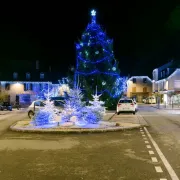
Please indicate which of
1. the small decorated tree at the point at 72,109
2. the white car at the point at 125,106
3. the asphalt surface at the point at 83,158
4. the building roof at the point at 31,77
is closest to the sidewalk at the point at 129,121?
the small decorated tree at the point at 72,109

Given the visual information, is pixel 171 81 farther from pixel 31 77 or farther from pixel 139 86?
pixel 31 77

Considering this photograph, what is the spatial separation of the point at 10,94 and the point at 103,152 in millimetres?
60786

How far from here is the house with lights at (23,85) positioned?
70188 millimetres

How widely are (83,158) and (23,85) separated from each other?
62.4 meters

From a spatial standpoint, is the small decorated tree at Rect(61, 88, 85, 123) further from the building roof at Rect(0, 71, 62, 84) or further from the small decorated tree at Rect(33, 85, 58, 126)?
the building roof at Rect(0, 71, 62, 84)

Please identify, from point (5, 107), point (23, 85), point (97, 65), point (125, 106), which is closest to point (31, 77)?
point (23, 85)

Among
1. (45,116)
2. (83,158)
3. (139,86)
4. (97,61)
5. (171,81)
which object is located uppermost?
(97,61)

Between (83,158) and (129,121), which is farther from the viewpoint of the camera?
(129,121)

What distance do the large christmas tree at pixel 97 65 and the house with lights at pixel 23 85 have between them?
2755cm

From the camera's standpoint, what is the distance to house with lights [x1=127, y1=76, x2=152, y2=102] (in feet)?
312

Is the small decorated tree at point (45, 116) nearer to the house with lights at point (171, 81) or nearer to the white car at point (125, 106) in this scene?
the white car at point (125, 106)

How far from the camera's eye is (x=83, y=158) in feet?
33.1

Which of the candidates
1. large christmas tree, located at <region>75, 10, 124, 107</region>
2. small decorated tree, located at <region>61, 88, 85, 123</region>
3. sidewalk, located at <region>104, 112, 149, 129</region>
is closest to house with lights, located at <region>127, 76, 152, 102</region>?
large christmas tree, located at <region>75, 10, 124, 107</region>

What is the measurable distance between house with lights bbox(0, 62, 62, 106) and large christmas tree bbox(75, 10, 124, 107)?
27552 millimetres
